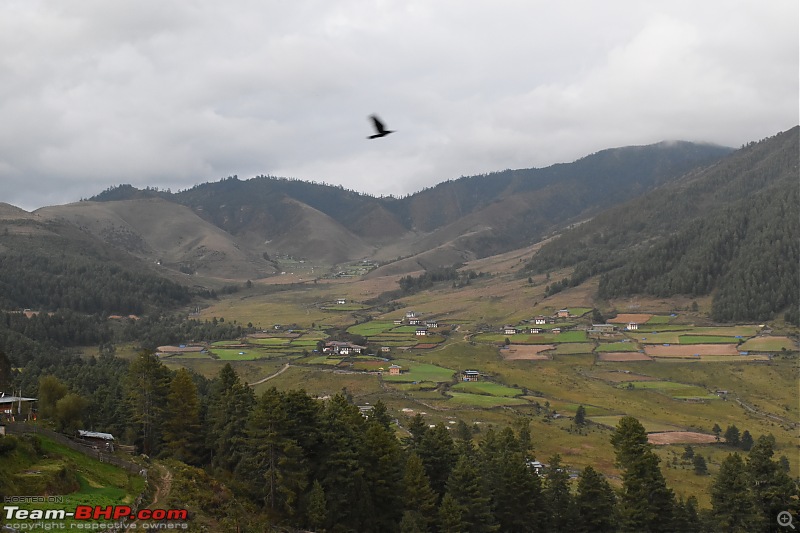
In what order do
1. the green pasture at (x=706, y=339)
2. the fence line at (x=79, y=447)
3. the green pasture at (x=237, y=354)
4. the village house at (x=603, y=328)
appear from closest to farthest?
the fence line at (x=79, y=447) → the green pasture at (x=706, y=339) → the green pasture at (x=237, y=354) → the village house at (x=603, y=328)

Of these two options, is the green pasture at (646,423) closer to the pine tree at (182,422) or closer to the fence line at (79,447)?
the pine tree at (182,422)

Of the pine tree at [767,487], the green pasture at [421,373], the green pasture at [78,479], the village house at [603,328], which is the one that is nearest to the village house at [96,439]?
the green pasture at [78,479]

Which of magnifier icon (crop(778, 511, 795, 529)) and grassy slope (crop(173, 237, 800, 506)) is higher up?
magnifier icon (crop(778, 511, 795, 529))

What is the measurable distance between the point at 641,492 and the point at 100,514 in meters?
36.9

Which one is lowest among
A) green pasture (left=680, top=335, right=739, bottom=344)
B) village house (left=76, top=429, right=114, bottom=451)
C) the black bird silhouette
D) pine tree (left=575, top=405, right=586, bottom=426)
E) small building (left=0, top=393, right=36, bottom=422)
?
pine tree (left=575, top=405, right=586, bottom=426)

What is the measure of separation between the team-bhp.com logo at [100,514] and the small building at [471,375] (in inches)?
4164

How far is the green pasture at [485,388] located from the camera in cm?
12312

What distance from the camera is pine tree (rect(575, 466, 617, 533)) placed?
48.3 m

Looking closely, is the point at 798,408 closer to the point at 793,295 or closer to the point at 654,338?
the point at 654,338

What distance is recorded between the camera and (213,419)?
54031 millimetres

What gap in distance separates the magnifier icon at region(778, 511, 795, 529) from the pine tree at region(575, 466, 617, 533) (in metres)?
11.6

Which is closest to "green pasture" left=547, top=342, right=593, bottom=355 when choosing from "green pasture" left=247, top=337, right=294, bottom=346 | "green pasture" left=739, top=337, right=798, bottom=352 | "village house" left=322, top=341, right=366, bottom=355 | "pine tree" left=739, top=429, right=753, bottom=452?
"green pasture" left=739, top=337, right=798, bottom=352

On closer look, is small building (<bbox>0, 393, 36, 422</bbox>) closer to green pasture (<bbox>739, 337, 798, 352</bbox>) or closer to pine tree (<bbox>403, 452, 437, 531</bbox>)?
pine tree (<bbox>403, 452, 437, 531</bbox>)

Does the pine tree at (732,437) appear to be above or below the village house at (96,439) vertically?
below
